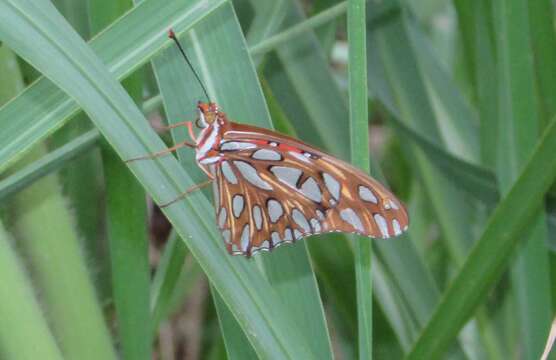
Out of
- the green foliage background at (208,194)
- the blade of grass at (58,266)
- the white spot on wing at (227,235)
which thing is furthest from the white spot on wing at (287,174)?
the blade of grass at (58,266)

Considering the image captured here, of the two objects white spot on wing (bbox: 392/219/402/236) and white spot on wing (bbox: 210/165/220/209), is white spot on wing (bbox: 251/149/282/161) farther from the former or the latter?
white spot on wing (bbox: 392/219/402/236)

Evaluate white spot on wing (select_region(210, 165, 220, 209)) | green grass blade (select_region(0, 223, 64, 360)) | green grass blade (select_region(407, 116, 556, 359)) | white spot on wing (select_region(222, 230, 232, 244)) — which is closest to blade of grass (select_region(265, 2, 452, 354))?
green grass blade (select_region(407, 116, 556, 359))

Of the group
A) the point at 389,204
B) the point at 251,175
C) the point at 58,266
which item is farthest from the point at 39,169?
the point at 389,204

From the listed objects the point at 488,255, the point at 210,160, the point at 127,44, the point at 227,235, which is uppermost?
the point at 127,44

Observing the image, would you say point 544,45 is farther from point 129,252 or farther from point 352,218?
point 129,252

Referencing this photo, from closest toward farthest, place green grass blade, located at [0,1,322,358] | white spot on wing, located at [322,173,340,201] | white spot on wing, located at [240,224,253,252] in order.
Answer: green grass blade, located at [0,1,322,358]
white spot on wing, located at [240,224,253,252]
white spot on wing, located at [322,173,340,201]

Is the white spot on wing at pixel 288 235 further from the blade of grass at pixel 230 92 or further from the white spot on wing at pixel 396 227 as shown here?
the white spot on wing at pixel 396 227

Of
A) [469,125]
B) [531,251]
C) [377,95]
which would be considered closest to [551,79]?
[531,251]
